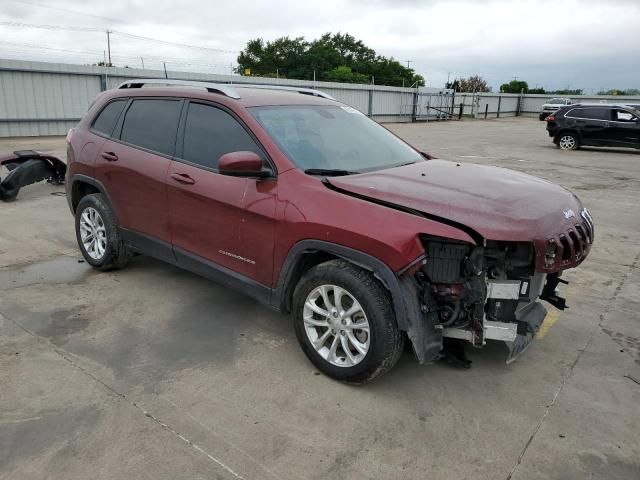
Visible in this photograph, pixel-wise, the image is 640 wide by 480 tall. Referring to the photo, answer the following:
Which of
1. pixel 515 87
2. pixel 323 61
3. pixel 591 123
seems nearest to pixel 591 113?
pixel 591 123

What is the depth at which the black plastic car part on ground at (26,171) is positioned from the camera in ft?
27.7

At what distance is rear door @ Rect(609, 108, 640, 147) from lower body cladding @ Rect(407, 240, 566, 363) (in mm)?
17365

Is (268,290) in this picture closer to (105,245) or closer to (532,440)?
(532,440)

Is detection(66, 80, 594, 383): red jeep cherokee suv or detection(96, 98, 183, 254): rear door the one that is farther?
detection(96, 98, 183, 254): rear door

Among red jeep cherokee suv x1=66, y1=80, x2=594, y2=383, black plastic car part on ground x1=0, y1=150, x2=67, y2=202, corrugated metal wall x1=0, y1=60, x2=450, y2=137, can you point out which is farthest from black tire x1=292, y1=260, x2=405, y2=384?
corrugated metal wall x1=0, y1=60, x2=450, y2=137

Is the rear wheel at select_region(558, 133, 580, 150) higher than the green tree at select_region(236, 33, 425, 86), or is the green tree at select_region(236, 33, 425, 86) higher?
the green tree at select_region(236, 33, 425, 86)

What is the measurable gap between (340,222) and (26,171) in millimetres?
7549

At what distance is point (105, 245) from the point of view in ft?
16.7

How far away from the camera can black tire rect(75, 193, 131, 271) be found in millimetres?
4980

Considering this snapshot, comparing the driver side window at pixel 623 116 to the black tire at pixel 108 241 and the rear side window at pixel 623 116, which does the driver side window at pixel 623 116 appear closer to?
the rear side window at pixel 623 116

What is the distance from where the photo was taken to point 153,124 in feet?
15.1

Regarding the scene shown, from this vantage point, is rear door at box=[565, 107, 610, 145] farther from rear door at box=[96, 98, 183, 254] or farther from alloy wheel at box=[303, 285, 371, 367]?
alloy wheel at box=[303, 285, 371, 367]

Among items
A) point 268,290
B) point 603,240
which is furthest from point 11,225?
point 603,240

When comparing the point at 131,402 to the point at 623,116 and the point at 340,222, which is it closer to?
the point at 340,222
